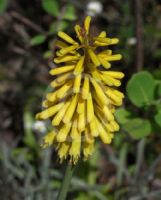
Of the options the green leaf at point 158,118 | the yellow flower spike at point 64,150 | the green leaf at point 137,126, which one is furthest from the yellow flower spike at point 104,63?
the green leaf at point 137,126

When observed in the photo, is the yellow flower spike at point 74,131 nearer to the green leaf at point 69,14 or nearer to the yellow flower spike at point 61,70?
the yellow flower spike at point 61,70

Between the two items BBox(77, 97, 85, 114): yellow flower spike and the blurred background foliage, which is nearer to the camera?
BBox(77, 97, 85, 114): yellow flower spike

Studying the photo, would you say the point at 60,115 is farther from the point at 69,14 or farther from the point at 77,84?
the point at 69,14

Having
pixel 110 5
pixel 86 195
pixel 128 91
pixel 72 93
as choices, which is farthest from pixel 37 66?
pixel 72 93

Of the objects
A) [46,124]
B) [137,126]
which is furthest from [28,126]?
[137,126]

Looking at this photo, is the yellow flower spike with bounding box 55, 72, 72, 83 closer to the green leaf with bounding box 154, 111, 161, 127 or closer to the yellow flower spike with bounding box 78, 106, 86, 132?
the yellow flower spike with bounding box 78, 106, 86, 132

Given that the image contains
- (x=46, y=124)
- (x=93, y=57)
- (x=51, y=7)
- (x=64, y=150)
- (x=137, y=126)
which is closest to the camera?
(x=93, y=57)

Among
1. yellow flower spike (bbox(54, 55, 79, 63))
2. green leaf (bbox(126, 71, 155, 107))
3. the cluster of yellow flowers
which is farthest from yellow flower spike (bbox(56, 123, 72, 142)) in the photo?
green leaf (bbox(126, 71, 155, 107))

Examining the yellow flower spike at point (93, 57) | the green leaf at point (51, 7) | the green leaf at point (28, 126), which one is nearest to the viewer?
the yellow flower spike at point (93, 57)
